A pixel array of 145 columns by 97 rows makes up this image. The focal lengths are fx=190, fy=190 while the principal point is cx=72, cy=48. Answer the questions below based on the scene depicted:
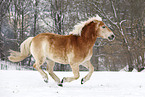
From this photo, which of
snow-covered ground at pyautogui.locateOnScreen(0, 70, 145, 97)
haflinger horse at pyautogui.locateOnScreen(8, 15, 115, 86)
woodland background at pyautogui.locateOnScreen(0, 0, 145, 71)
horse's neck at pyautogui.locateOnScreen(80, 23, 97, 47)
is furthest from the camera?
woodland background at pyautogui.locateOnScreen(0, 0, 145, 71)

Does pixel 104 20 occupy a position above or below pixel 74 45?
above

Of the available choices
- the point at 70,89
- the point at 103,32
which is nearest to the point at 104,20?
the point at 103,32

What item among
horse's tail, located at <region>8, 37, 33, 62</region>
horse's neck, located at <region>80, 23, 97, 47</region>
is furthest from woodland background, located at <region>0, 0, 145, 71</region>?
horse's tail, located at <region>8, 37, 33, 62</region>

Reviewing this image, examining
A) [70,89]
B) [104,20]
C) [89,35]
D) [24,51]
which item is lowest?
[70,89]

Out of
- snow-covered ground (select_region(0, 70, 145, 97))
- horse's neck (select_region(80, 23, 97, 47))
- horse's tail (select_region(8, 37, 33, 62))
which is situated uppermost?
horse's neck (select_region(80, 23, 97, 47))

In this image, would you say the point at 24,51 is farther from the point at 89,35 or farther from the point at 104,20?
the point at 104,20

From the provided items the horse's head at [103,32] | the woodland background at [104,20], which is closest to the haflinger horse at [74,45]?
the horse's head at [103,32]

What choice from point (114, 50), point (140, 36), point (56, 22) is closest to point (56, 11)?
point (56, 22)

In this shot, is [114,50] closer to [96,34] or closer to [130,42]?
[130,42]

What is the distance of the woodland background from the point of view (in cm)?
1262

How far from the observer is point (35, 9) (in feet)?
54.9

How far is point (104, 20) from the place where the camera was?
1394 centimetres

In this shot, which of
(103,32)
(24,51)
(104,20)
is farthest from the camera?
(104,20)

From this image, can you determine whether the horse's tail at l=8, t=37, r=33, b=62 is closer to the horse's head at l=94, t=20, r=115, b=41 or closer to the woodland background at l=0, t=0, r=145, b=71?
the horse's head at l=94, t=20, r=115, b=41
